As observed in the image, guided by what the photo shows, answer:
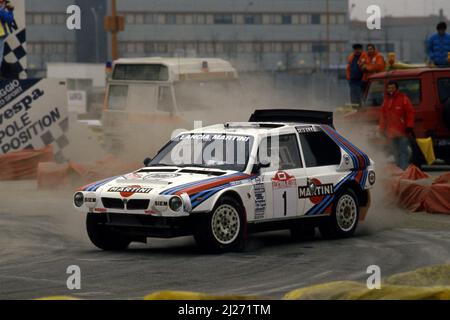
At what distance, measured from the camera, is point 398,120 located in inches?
806

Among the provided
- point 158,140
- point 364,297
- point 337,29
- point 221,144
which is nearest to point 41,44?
point 337,29

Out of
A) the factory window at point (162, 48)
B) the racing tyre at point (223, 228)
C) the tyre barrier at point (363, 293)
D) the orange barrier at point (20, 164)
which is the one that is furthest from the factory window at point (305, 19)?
the tyre barrier at point (363, 293)

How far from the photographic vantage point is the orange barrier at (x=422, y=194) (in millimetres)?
16312

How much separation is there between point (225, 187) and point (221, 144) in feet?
3.67

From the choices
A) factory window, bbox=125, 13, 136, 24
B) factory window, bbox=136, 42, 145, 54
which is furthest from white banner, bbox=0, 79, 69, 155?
factory window, bbox=136, 42, 145, 54

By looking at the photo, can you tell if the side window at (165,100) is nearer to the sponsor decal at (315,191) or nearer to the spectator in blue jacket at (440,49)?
the spectator in blue jacket at (440,49)

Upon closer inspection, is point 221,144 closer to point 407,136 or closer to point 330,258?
point 330,258

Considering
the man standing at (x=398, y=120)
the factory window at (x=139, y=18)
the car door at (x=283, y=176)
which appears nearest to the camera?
the car door at (x=283, y=176)

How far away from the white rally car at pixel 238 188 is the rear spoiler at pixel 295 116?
0.5 inches

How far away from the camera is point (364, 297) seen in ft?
25.4

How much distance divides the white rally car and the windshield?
1cm

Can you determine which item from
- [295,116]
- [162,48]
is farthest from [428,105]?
[162,48]

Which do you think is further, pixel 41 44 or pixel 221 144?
pixel 41 44
